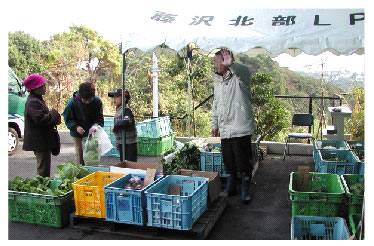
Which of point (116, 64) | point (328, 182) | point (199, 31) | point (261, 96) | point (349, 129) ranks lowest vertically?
point (328, 182)

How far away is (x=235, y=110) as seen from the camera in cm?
498

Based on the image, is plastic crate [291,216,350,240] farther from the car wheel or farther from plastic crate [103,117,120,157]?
the car wheel

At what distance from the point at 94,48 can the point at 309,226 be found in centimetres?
1393

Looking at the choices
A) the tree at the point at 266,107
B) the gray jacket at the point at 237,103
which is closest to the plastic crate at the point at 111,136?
the tree at the point at 266,107

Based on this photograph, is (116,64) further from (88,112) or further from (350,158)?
(350,158)

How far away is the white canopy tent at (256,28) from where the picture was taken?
14.1ft

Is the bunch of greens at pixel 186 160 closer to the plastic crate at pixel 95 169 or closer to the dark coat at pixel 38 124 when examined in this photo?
the plastic crate at pixel 95 169

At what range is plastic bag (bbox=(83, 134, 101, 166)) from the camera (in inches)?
214

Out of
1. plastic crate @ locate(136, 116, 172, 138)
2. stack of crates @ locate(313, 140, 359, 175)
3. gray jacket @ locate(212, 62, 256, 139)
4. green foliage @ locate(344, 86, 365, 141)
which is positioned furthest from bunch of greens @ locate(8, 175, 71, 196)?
green foliage @ locate(344, 86, 365, 141)

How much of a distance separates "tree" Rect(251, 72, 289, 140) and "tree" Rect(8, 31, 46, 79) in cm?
971

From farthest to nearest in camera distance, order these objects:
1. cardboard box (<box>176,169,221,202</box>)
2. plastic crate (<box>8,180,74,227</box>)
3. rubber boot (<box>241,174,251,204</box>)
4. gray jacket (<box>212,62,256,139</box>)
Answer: rubber boot (<box>241,174,251,204</box>) → gray jacket (<box>212,62,256,139</box>) → cardboard box (<box>176,169,221,202</box>) → plastic crate (<box>8,180,74,227</box>)

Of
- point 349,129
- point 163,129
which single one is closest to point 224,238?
point 163,129

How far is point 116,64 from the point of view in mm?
16109
